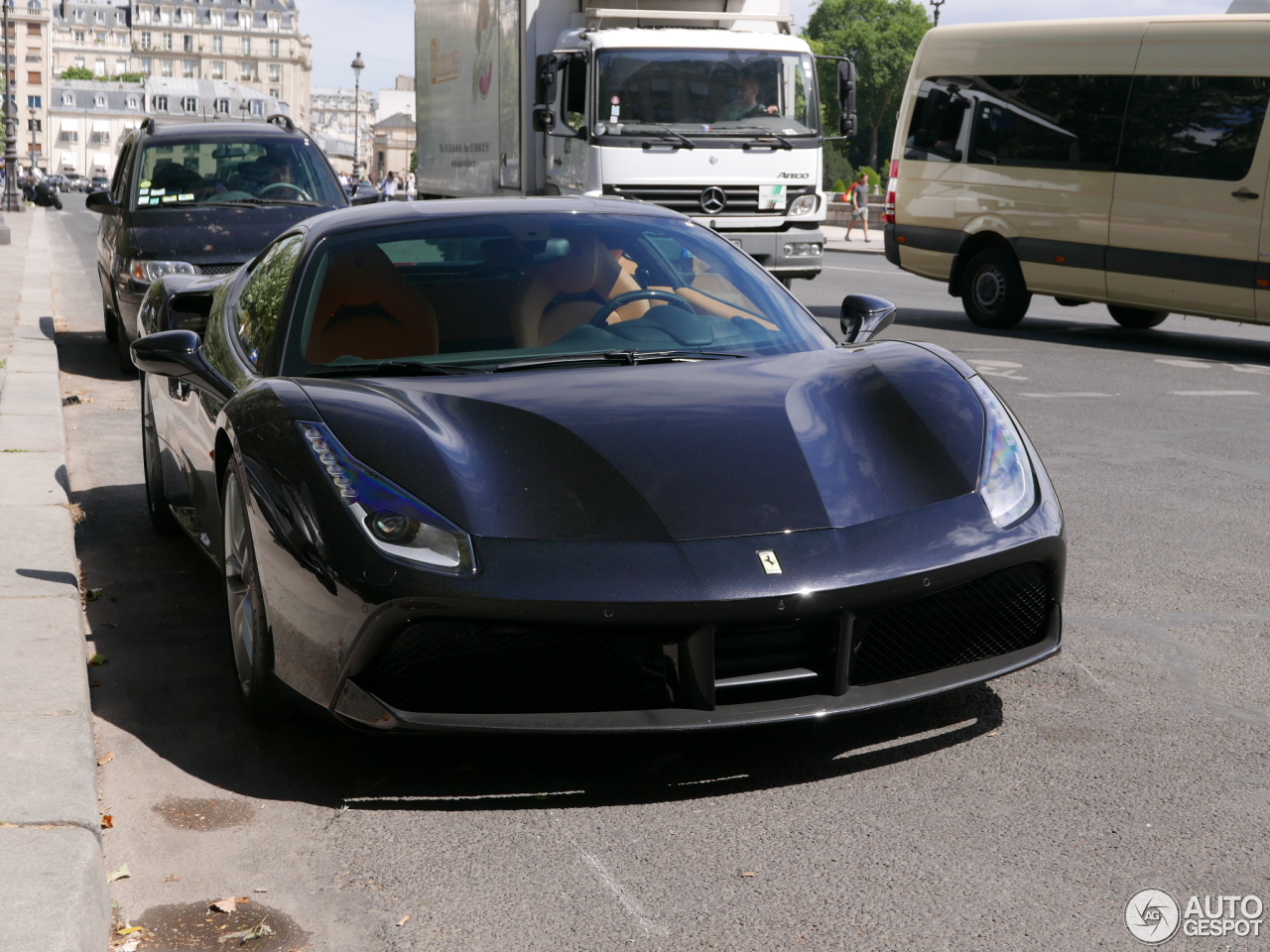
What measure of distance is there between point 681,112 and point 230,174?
4.60 metres

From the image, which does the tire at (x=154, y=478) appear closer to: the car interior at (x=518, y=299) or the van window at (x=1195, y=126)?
the car interior at (x=518, y=299)

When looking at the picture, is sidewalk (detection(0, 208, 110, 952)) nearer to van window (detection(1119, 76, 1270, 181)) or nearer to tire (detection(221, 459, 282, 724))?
tire (detection(221, 459, 282, 724))

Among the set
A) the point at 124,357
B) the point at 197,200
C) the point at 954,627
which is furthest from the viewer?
the point at 197,200

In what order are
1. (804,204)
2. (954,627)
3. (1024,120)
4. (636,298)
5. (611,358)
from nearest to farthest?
(954,627) < (611,358) < (636,298) < (1024,120) < (804,204)

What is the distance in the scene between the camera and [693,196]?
14.4 m

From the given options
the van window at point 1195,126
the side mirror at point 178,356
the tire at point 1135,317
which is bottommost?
the tire at point 1135,317

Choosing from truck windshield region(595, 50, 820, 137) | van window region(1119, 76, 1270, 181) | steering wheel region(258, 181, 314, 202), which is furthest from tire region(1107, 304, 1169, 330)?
steering wheel region(258, 181, 314, 202)

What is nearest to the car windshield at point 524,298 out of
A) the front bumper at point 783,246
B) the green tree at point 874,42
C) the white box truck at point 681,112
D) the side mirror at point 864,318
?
the side mirror at point 864,318

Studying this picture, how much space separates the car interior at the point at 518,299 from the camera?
14.4 ft

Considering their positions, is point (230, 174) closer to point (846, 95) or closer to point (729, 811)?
point (846, 95)

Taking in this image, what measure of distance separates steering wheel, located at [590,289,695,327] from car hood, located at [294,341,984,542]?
383 millimetres

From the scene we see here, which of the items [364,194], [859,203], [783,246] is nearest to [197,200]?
[364,194]

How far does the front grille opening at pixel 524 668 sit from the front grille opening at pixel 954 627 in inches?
18.7

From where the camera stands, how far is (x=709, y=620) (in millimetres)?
3193
